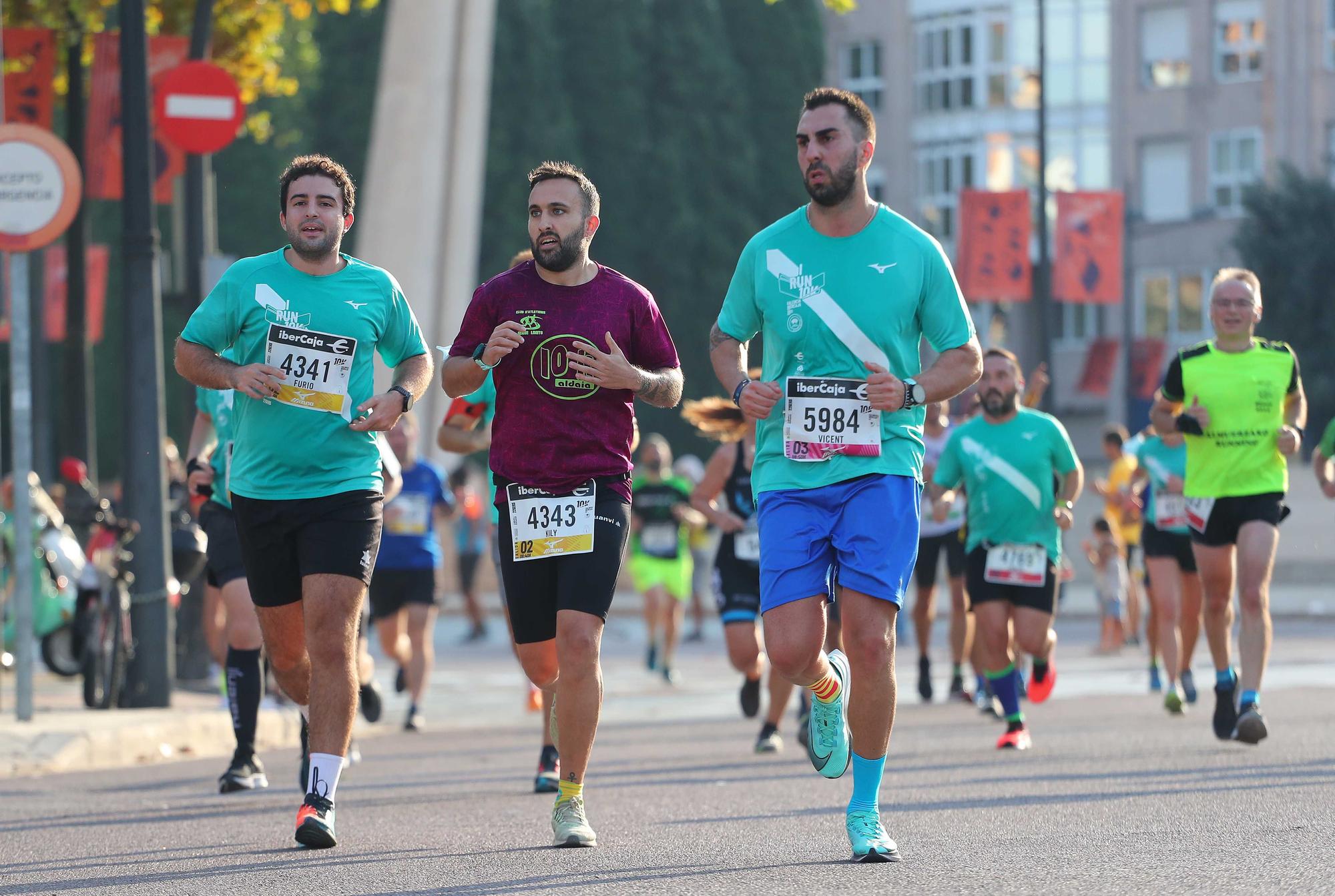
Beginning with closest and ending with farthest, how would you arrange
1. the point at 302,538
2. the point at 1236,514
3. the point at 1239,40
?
the point at 302,538 < the point at 1236,514 < the point at 1239,40

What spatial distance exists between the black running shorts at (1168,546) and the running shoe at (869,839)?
7808 millimetres

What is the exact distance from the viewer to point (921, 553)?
15.0 m

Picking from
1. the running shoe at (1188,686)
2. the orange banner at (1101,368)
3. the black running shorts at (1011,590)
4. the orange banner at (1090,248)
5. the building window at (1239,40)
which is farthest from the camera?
the orange banner at (1101,368)

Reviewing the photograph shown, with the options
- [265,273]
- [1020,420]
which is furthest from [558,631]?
[1020,420]

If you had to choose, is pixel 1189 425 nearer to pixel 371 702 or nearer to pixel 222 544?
pixel 222 544

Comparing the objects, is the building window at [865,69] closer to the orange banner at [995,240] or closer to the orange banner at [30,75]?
the orange banner at [995,240]

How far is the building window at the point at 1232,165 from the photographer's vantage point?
55.2m

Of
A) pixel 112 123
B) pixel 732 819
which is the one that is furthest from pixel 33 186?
pixel 112 123

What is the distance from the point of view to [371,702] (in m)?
12.5

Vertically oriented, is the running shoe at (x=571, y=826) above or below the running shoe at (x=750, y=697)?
above

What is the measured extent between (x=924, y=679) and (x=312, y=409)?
883 centimetres

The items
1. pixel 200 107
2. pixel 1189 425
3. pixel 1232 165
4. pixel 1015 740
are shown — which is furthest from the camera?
pixel 1232 165

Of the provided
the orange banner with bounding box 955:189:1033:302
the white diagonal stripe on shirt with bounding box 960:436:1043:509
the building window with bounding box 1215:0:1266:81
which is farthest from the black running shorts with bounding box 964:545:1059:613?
the building window with bounding box 1215:0:1266:81

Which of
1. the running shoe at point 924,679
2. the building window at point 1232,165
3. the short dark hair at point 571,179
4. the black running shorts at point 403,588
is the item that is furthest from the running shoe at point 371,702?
the building window at point 1232,165
